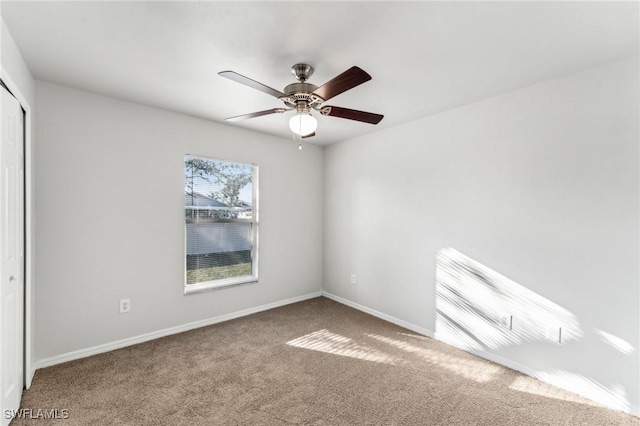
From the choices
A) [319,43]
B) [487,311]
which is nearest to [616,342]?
[487,311]

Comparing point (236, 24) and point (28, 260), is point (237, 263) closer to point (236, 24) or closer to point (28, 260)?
A: point (28, 260)

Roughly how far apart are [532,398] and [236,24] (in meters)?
3.34

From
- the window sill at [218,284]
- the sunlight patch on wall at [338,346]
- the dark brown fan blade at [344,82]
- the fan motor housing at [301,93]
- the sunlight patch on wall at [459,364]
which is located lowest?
the sunlight patch on wall at [459,364]

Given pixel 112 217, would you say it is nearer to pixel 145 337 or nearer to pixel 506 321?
pixel 145 337

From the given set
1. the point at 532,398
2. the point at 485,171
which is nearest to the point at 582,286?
the point at 532,398

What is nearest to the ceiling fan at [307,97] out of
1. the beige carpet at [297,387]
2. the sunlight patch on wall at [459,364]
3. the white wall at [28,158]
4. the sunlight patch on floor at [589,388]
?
the white wall at [28,158]

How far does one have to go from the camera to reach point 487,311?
2.79 m

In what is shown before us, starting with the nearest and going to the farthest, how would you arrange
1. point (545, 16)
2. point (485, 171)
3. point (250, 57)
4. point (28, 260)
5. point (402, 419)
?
point (545, 16), point (402, 419), point (250, 57), point (28, 260), point (485, 171)

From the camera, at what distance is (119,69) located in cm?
230

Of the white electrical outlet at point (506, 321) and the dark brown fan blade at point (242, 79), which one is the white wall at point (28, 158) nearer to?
the dark brown fan blade at point (242, 79)

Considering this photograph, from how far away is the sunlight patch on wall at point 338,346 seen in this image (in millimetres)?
2787

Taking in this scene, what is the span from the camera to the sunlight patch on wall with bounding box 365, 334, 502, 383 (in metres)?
2.50

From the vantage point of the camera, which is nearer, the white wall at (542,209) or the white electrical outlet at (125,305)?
the white wall at (542,209)

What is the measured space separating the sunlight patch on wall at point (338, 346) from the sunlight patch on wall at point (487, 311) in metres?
0.82
